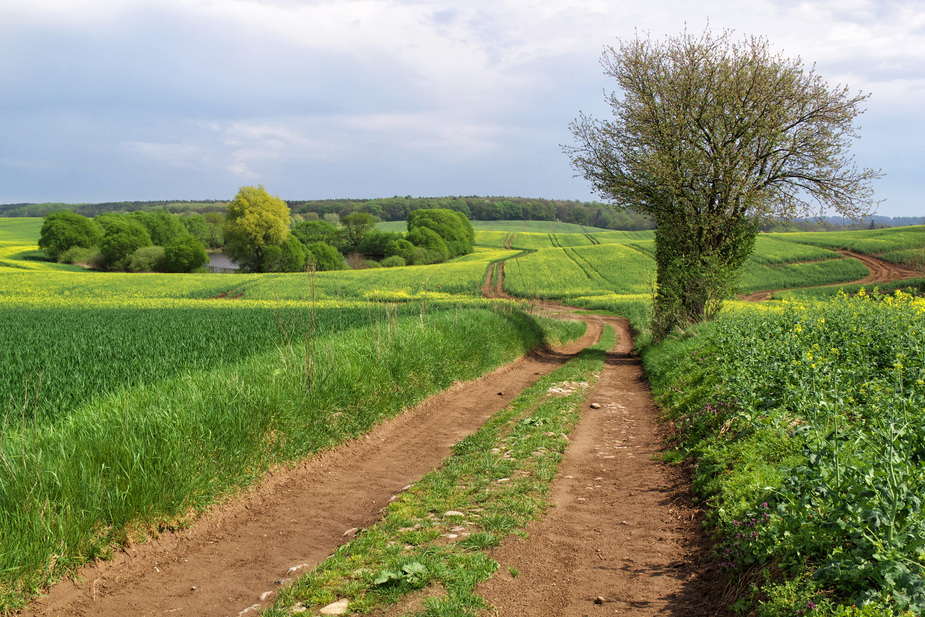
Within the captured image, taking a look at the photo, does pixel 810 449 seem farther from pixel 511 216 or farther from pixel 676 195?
pixel 511 216

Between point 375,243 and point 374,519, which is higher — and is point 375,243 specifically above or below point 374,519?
above

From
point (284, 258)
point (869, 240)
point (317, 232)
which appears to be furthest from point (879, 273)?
point (317, 232)

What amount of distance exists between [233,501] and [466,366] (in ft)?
25.7

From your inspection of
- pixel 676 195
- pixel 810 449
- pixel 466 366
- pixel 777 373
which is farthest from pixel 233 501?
pixel 676 195

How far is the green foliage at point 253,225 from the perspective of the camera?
65.2 metres

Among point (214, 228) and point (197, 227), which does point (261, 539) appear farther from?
point (214, 228)

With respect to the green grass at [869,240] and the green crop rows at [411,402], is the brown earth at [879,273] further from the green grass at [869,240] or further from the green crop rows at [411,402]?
the green crop rows at [411,402]

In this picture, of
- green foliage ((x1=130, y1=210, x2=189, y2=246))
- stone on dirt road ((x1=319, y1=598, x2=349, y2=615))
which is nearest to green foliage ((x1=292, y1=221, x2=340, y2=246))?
green foliage ((x1=130, y1=210, x2=189, y2=246))

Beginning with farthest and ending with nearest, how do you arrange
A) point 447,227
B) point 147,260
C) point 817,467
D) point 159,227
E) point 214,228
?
point 214,228
point 447,227
point 159,227
point 147,260
point 817,467

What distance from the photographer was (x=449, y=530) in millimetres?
4898

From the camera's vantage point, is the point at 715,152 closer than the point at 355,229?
Yes

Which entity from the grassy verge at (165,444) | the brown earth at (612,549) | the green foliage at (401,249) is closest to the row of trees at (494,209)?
the green foliage at (401,249)

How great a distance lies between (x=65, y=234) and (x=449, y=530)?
261 ft

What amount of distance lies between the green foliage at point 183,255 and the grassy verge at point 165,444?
61.6m
